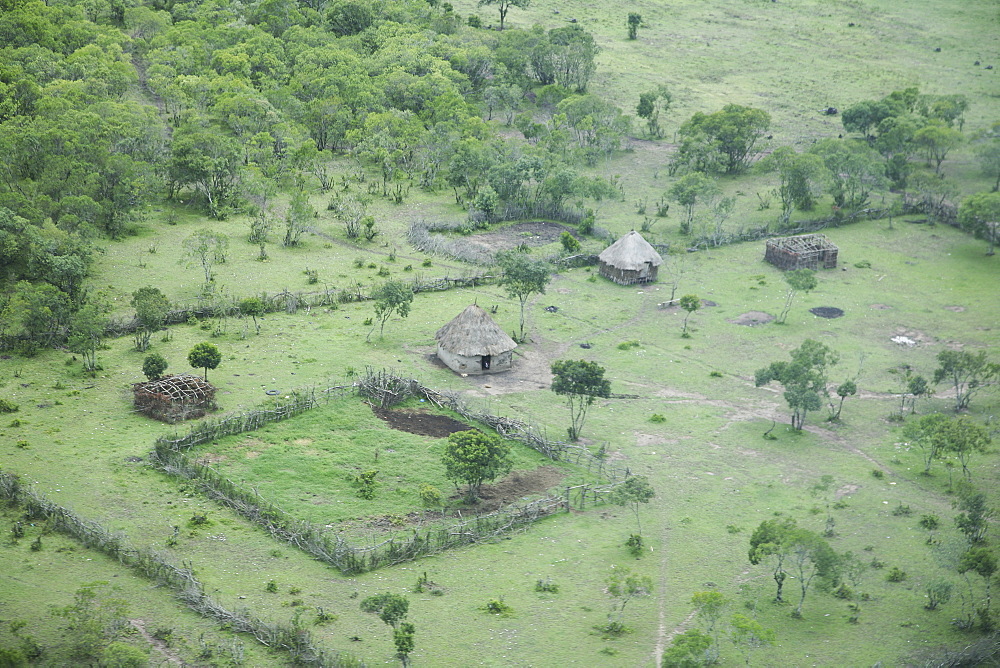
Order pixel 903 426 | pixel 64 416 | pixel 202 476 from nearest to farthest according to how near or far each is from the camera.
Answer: pixel 202 476 → pixel 64 416 → pixel 903 426

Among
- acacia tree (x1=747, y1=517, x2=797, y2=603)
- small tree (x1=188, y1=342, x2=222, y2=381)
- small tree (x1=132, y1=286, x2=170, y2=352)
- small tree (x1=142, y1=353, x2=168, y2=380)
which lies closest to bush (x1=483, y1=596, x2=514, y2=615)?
acacia tree (x1=747, y1=517, x2=797, y2=603)

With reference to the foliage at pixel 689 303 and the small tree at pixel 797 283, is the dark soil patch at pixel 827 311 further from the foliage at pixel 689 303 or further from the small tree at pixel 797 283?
the foliage at pixel 689 303

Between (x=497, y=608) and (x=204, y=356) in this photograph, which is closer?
(x=497, y=608)

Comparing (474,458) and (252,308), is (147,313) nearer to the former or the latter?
(252,308)

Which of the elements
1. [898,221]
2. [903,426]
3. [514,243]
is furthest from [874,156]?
[903,426]

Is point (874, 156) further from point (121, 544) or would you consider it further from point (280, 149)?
point (121, 544)

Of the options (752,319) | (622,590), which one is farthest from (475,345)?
(622,590)
